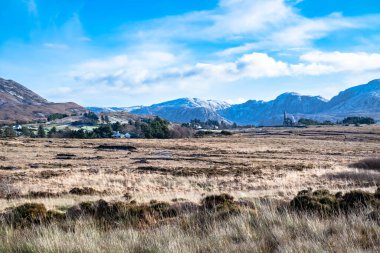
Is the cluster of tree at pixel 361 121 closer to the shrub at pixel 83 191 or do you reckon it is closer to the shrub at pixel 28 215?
the shrub at pixel 83 191

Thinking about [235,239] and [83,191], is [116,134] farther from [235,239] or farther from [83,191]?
[235,239]

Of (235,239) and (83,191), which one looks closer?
(235,239)

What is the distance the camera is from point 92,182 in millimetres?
28812

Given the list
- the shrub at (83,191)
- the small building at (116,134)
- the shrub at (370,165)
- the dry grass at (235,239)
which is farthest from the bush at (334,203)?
the small building at (116,134)

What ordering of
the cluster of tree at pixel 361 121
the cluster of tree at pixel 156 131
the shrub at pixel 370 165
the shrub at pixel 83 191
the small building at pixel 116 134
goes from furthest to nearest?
the cluster of tree at pixel 361 121
the small building at pixel 116 134
the cluster of tree at pixel 156 131
the shrub at pixel 370 165
the shrub at pixel 83 191

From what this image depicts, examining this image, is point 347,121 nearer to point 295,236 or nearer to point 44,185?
point 44,185

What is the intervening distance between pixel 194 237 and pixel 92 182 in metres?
22.0

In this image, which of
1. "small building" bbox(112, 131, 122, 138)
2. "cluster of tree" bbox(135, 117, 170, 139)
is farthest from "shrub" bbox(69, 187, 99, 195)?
"small building" bbox(112, 131, 122, 138)

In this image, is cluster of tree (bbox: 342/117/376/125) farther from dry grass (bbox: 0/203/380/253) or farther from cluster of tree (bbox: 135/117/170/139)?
dry grass (bbox: 0/203/380/253)

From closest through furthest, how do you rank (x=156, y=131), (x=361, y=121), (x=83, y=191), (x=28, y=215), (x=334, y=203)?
(x=28, y=215)
(x=334, y=203)
(x=83, y=191)
(x=156, y=131)
(x=361, y=121)

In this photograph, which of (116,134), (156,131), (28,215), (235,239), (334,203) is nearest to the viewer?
(235,239)

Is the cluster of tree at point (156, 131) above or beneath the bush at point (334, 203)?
above

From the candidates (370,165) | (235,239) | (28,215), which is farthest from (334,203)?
(370,165)

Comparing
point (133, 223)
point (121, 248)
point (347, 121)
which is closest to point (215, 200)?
point (133, 223)
